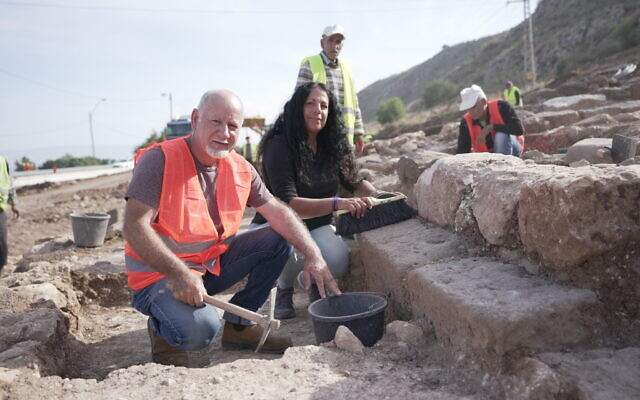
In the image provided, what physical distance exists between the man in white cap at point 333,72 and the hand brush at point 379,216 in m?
1.08

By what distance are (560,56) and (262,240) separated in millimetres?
32575

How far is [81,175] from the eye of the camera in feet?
79.2

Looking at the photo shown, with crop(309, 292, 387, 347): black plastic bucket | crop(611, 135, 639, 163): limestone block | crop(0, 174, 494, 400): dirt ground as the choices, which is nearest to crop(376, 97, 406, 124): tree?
crop(611, 135, 639, 163): limestone block

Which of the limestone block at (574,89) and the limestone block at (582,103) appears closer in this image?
the limestone block at (582,103)

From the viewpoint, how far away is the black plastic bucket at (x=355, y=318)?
8.30 feet

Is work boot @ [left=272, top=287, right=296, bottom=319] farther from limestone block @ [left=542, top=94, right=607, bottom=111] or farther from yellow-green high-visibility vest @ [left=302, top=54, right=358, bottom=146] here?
limestone block @ [left=542, top=94, right=607, bottom=111]

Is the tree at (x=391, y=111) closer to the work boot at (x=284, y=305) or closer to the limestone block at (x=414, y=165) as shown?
the limestone block at (x=414, y=165)

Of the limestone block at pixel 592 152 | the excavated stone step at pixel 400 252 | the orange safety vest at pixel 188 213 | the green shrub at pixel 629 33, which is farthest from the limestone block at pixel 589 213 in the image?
the green shrub at pixel 629 33

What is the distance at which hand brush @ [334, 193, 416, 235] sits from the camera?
12.2 ft

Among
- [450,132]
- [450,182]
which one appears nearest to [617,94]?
[450,132]

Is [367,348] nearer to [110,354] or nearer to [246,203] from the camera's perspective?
[246,203]

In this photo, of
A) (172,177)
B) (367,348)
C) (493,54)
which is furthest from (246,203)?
(493,54)

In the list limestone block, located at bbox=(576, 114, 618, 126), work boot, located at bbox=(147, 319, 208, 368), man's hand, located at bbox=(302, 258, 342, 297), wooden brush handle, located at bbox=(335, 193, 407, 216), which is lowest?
work boot, located at bbox=(147, 319, 208, 368)

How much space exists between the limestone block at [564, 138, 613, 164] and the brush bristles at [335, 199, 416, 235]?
1716mm
